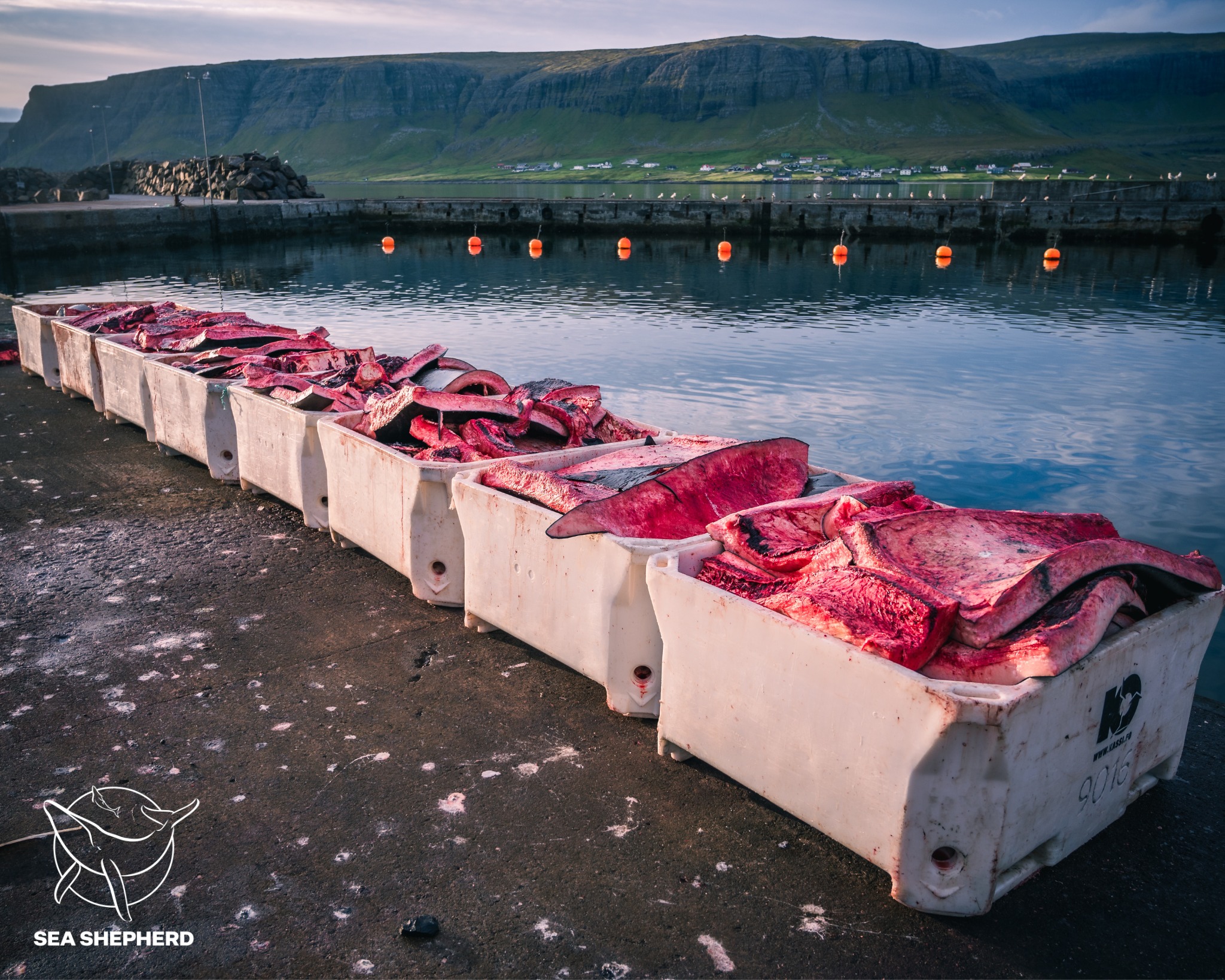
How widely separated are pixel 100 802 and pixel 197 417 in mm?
4619

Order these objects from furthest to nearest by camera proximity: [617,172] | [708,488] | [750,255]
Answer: [617,172]
[750,255]
[708,488]

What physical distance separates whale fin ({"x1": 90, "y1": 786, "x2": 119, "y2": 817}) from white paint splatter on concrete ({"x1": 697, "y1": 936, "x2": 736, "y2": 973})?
2105mm

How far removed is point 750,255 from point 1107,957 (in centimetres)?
3917

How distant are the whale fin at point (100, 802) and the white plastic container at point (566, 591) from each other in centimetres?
181

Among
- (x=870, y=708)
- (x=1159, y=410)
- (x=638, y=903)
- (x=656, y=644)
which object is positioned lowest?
(x=1159, y=410)

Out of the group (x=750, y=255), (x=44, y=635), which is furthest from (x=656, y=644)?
(x=750, y=255)

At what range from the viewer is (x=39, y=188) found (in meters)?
62.9

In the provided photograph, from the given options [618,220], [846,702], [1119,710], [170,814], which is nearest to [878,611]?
[846,702]

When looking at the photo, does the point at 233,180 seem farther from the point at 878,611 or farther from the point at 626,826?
the point at 878,611

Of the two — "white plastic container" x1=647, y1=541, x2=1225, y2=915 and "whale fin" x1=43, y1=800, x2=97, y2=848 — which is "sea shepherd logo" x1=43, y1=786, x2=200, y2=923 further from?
"white plastic container" x1=647, y1=541, x2=1225, y2=915

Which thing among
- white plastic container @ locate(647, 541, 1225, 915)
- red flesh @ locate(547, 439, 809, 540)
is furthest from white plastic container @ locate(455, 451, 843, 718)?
white plastic container @ locate(647, 541, 1225, 915)

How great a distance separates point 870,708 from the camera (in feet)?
9.46

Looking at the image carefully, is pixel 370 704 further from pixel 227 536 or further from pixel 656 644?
pixel 227 536

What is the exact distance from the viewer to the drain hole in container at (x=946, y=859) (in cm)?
285
